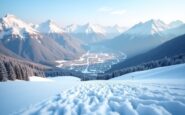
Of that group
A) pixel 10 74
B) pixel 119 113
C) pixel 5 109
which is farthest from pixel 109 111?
pixel 10 74

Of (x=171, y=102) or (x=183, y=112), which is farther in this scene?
(x=171, y=102)

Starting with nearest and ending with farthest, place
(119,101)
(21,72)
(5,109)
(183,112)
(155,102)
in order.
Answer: (183,112)
(155,102)
(119,101)
(5,109)
(21,72)

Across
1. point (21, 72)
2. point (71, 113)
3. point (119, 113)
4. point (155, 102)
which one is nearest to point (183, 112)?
point (155, 102)

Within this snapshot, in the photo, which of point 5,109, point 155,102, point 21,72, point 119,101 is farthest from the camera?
point 21,72

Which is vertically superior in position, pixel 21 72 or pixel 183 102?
pixel 21 72

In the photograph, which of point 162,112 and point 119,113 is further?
point 119,113

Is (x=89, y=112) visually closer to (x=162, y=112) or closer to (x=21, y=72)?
(x=162, y=112)

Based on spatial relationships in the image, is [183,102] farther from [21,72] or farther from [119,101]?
[21,72]

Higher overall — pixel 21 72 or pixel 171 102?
pixel 21 72

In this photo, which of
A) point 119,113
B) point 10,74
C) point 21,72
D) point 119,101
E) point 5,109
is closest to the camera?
point 119,113
